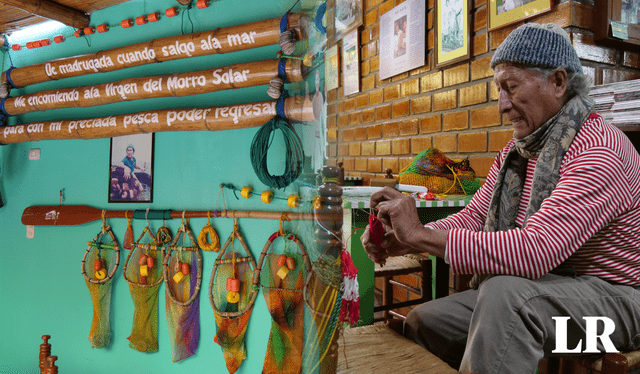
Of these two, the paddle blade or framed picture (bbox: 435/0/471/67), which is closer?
framed picture (bbox: 435/0/471/67)

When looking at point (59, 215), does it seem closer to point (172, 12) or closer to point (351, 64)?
point (172, 12)

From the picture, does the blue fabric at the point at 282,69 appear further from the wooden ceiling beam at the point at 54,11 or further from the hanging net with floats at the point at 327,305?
the wooden ceiling beam at the point at 54,11

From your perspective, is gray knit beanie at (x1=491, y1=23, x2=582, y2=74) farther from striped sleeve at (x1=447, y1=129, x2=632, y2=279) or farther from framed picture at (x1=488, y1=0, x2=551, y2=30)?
framed picture at (x1=488, y1=0, x2=551, y2=30)

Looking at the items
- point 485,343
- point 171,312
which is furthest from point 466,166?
point 171,312

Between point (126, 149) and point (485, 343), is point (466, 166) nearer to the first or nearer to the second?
point (485, 343)

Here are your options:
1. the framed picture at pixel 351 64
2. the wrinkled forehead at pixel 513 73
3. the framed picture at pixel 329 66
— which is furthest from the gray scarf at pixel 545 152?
the framed picture at pixel 351 64

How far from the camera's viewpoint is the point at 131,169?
8.29ft

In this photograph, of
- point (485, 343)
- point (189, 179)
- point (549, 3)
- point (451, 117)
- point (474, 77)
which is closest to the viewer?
point (485, 343)

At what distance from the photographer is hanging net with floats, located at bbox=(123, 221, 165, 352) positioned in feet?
7.88

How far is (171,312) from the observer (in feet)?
7.57

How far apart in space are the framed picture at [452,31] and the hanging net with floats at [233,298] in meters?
1.45

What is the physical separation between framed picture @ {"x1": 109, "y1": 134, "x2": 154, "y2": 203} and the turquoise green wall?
0.19ft

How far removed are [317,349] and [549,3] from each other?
1.53m

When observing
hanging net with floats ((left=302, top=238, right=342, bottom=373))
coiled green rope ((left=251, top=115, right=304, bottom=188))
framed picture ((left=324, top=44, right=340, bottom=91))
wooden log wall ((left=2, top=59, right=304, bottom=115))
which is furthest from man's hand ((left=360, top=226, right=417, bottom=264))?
wooden log wall ((left=2, top=59, right=304, bottom=115))
